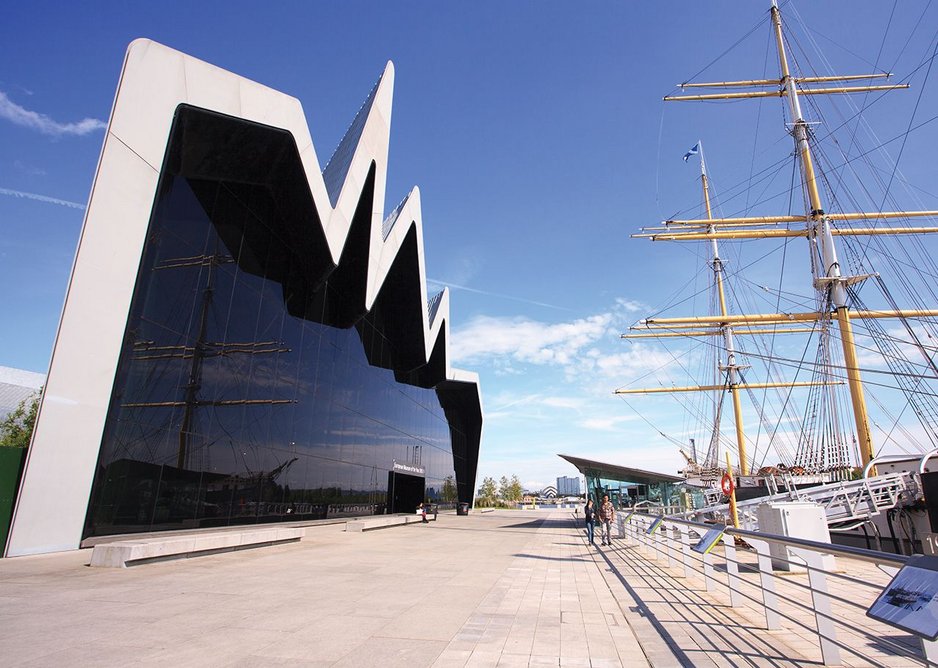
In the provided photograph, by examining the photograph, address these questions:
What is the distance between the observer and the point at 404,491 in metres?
32.5

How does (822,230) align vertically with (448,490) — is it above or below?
above

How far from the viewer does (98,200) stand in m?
10.6

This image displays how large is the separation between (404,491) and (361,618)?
1080 inches

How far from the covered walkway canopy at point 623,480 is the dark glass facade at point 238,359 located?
46.4 feet

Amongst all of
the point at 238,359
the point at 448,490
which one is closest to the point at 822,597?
the point at 238,359

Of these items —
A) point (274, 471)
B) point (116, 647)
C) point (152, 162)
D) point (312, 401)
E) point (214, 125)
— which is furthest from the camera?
point (312, 401)

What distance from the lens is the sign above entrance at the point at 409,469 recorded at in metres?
29.5

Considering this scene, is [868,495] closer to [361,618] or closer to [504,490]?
[361,618]

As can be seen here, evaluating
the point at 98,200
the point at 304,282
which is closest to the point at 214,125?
the point at 98,200

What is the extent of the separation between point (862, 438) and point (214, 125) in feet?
90.0

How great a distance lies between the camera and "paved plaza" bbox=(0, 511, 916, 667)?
15.2 feet

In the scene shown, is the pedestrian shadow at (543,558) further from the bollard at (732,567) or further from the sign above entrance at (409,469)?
the sign above entrance at (409,469)

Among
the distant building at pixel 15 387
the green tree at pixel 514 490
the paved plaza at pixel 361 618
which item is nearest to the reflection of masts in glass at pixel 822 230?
the paved plaza at pixel 361 618

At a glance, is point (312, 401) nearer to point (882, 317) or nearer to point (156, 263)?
point (156, 263)
